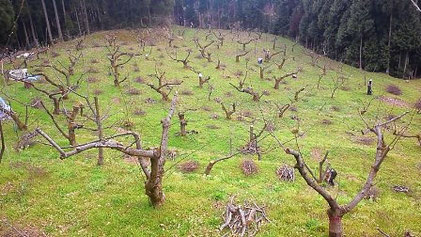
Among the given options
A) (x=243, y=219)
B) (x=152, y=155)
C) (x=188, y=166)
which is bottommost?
(x=188, y=166)

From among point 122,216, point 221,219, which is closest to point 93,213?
point 122,216

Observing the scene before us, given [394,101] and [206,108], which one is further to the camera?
[394,101]

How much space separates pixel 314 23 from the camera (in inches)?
2234

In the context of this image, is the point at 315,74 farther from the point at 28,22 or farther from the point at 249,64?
the point at 28,22

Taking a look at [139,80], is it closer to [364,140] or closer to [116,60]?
[116,60]

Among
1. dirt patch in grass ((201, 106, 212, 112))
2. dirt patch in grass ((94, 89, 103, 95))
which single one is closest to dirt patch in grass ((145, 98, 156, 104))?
dirt patch in grass ((201, 106, 212, 112))

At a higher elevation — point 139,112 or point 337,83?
point 139,112

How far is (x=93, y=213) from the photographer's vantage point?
1030cm

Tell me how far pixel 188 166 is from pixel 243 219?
8047mm

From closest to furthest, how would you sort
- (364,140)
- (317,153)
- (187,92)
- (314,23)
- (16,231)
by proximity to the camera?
(16,231) → (317,153) → (364,140) → (187,92) → (314,23)

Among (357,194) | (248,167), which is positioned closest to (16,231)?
(357,194)

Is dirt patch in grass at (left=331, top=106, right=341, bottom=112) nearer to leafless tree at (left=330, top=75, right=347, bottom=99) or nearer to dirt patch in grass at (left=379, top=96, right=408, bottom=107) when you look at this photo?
leafless tree at (left=330, top=75, right=347, bottom=99)

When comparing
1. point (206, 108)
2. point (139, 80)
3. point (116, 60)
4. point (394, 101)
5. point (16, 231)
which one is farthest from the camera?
point (116, 60)

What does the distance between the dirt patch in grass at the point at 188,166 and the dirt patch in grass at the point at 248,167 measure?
2190 mm
